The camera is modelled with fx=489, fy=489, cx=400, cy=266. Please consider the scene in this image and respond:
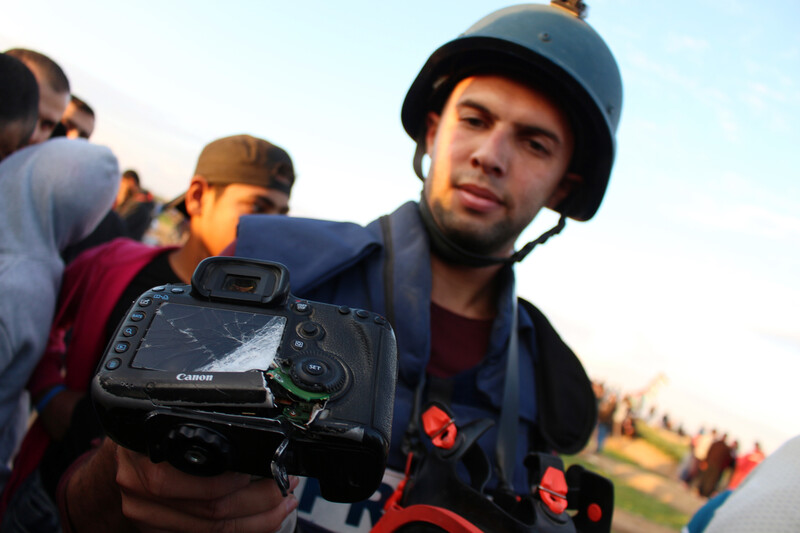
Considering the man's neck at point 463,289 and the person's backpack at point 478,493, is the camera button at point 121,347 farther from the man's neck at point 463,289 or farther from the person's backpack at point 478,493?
the man's neck at point 463,289

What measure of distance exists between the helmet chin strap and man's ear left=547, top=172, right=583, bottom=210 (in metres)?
0.52

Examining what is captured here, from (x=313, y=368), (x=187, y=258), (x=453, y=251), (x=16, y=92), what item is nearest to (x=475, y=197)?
(x=453, y=251)

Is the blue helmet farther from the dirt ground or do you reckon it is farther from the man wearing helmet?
the dirt ground

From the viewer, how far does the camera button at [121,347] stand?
1050mm

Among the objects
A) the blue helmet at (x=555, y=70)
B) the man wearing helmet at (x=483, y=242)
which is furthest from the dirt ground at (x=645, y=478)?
the blue helmet at (x=555, y=70)

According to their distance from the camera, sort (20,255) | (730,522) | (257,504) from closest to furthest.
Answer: (257,504) → (730,522) → (20,255)

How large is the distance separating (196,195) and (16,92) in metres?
1.24

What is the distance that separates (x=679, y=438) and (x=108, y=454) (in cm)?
2386

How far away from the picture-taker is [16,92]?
6.47 feet

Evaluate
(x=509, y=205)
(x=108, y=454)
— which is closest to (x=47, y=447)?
(x=108, y=454)

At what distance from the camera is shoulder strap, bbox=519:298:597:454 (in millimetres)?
2121

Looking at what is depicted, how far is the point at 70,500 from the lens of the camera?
1.36 meters

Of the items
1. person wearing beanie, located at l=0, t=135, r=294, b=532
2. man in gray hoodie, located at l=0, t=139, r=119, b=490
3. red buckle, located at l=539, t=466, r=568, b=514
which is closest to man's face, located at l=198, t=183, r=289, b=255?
person wearing beanie, located at l=0, t=135, r=294, b=532

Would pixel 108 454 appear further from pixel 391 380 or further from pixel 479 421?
pixel 479 421
